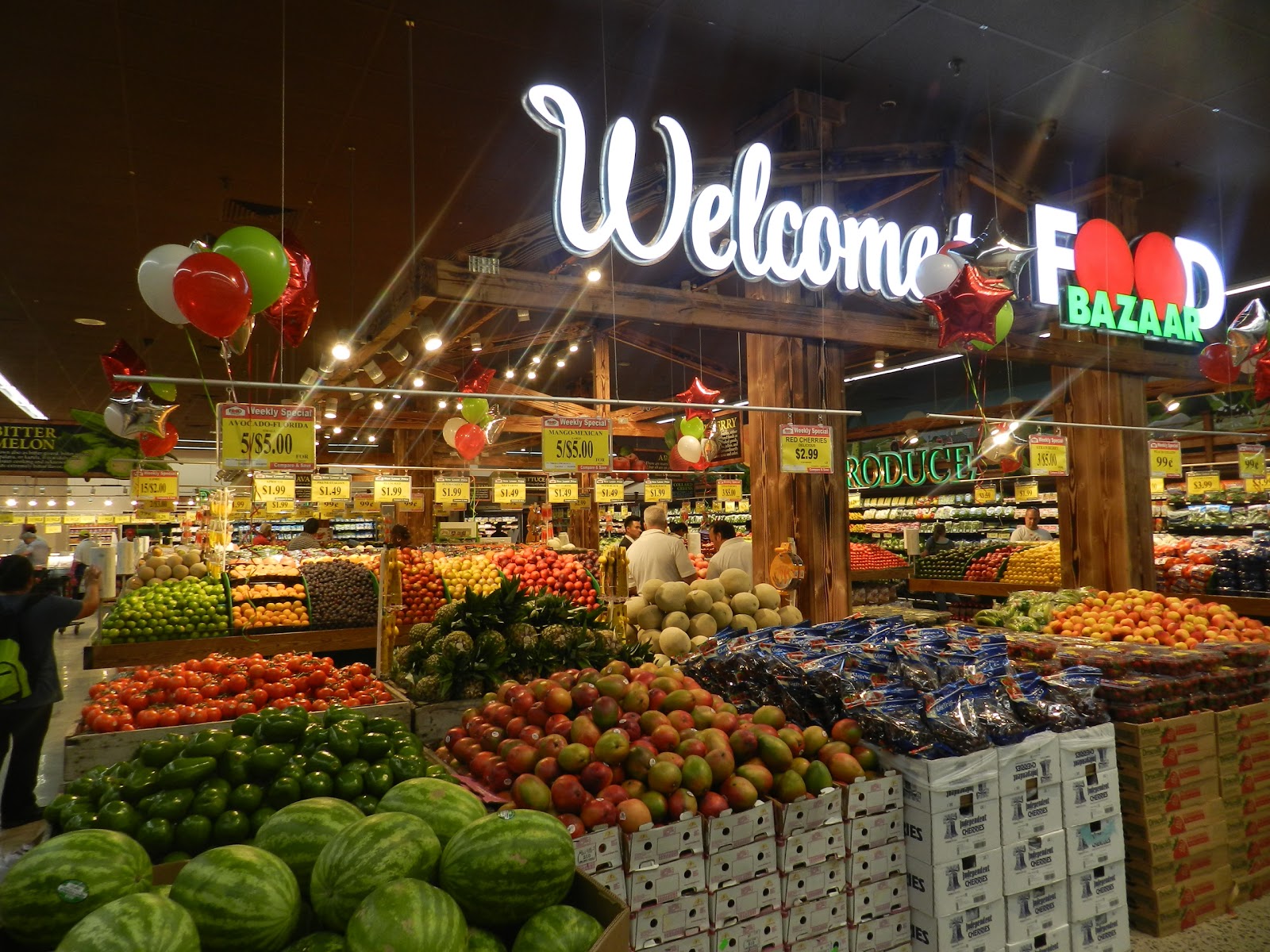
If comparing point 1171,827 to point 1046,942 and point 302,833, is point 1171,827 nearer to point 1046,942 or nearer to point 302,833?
point 1046,942

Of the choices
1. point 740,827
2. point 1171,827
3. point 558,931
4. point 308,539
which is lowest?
point 1171,827

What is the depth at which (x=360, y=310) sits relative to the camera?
391 inches

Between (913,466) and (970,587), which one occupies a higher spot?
(913,466)

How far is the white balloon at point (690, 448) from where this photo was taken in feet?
29.0

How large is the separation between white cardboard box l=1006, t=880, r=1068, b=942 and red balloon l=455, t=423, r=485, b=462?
23.7 feet

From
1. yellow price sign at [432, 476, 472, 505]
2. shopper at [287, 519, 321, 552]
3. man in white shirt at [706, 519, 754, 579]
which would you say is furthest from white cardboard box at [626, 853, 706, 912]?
shopper at [287, 519, 321, 552]

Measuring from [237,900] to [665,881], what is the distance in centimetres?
140

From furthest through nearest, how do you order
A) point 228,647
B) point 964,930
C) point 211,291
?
point 228,647 < point 211,291 < point 964,930

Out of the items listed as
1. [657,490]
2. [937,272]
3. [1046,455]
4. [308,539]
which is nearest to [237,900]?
[937,272]

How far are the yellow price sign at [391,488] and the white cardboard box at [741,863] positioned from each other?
8.71 meters

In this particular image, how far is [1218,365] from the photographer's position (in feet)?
21.7

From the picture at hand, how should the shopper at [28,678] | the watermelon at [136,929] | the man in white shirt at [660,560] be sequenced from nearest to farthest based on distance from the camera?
1. the watermelon at [136,929]
2. the shopper at [28,678]
3. the man in white shirt at [660,560]

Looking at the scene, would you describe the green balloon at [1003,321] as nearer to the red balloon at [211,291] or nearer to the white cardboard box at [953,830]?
A: the white cardboard box at [953,830]

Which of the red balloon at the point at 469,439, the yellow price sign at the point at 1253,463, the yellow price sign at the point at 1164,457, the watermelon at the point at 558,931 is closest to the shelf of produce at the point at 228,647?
the red balloon at the point at 469,439
